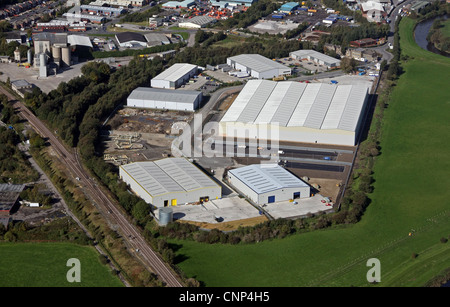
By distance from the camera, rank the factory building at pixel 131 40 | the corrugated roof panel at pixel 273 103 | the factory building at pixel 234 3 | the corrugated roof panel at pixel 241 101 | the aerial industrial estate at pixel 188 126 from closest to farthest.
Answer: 1. the aerial industrial estate at pixel 188 126
2. the corrugated roof panel at pixel 273 103
3. the corrugated roof panel at pixel 241 101
4. the factory building at pixel 131 40
5. the factory building at pixel 234 3

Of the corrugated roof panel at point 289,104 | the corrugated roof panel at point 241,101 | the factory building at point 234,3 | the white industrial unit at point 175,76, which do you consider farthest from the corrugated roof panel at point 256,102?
the factory building at point 234,3

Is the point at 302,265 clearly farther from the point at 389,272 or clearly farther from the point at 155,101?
the point at 155,101

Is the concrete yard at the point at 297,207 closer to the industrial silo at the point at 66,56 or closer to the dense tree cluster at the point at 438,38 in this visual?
the industrial silo at the point at 66,56

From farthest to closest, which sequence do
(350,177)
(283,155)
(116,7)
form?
(116,7) < (283,155) < (350,177)

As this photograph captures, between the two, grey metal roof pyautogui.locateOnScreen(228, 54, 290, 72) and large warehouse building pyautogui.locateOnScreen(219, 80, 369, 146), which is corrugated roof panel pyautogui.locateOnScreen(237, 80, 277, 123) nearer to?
large warehouse building pyautogui.locateOnScreen(219, 80, 369, 146)

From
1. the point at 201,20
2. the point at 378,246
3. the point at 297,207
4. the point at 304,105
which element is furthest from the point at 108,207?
the point at 201,20

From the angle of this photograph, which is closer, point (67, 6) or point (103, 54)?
point (103, 54)

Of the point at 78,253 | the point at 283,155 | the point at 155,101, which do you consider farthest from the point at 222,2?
the point at 78,253
